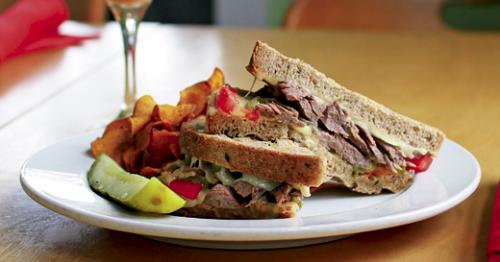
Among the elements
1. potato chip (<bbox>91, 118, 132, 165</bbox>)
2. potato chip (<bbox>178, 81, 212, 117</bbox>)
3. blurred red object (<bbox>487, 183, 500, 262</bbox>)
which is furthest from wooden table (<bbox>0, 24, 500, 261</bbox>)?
potato chip (<bbox>178, 81, 212, 117</bbox>)

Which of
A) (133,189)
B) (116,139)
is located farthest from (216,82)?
(133,189)

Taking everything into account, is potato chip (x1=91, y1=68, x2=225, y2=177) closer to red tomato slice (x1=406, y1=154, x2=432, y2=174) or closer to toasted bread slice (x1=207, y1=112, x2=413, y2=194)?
toasted bread slice (x1=207, y1=112, x2=413, y2=194)

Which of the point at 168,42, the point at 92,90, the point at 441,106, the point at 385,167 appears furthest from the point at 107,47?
the point at 385,167

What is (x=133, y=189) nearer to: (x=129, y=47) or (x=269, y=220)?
(x=269, y=220)

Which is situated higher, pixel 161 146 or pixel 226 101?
pixel 226 101

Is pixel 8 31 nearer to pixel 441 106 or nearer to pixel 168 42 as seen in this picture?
pixel 168 42
